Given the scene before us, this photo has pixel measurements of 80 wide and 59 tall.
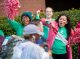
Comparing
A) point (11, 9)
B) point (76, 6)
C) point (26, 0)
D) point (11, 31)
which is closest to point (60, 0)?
point (76, 6)

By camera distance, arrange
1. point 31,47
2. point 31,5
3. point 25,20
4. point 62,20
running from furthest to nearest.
Result: point 31,5 → point 62,20 → point 25,20 → point 31,47

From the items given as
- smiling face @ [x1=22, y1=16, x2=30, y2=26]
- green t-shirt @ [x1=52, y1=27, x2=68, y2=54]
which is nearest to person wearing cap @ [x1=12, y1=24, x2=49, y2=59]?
smiling face @ [x1=22, y1=16, x2=30, y2=26]

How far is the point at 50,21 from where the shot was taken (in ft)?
32.4

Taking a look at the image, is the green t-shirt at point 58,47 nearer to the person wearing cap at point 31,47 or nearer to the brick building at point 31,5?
the person wearing cap at point 31,47

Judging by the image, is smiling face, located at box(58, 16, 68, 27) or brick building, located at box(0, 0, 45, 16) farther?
brick building, located at box(0, 0, 45, 16)

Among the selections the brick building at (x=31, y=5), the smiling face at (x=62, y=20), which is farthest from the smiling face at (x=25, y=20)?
the brick building at (x=31, y=5)

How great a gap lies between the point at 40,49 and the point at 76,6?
15.8 m

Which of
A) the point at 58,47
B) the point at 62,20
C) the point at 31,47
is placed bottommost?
the point at 58,47

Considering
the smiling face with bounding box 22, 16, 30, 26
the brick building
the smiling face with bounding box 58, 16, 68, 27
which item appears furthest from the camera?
the brick building

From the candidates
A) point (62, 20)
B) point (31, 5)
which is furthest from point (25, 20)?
point (31, 5)

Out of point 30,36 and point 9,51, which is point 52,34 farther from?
point 30,36

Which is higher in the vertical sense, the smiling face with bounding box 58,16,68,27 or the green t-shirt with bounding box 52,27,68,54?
the smiling face with bounding box 58,16,68,27

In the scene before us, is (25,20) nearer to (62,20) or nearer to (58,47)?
(62,20)

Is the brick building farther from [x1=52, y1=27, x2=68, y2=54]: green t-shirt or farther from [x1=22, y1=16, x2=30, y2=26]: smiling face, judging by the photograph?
[x1=22, y1=16, x2=30, y2=26]: smiling face
